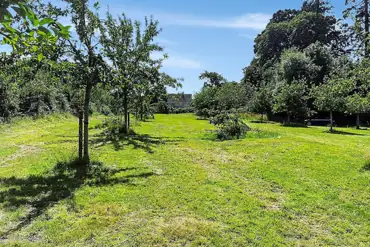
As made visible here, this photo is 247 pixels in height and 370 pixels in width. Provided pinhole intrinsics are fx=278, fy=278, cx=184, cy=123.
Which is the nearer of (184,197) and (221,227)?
(221,227)

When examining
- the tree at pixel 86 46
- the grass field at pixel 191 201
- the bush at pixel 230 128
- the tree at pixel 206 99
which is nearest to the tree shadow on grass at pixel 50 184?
the grass field at pixel 191 201

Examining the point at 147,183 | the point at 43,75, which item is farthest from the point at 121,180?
the point at 43,75

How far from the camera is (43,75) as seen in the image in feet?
20.6

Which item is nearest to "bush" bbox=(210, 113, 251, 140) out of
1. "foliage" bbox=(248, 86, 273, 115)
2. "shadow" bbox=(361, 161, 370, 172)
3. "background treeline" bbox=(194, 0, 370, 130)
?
"background treeline" bbox=(194, 0, 370, 130)

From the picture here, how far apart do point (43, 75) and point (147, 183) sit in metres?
3.42

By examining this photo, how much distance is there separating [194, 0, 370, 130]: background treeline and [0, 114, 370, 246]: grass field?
11.0 ft

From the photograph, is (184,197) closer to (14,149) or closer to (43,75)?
(43,75)

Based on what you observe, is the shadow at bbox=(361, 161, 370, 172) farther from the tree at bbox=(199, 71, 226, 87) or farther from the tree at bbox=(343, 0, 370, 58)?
the tree at bbox=(199, 71, 226, 87)

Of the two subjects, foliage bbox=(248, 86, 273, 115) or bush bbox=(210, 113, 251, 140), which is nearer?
bush bbox=(210, 113, 251, 140)

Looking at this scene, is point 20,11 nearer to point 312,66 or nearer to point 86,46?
point 86,46

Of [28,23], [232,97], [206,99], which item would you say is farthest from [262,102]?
[28,23]

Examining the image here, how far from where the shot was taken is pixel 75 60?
6191 mm

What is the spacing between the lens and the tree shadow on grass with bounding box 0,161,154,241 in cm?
429

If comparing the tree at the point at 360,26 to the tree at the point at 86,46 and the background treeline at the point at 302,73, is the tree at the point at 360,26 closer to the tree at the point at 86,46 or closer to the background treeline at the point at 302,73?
the background treeline at the point at 302,73
